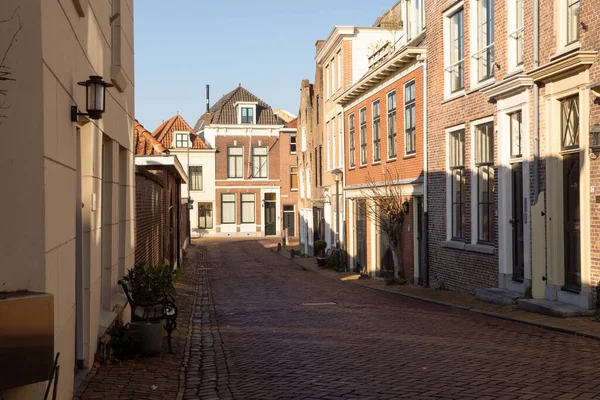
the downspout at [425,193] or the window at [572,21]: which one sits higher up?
the window at [572,21]

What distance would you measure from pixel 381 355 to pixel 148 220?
23.5ft

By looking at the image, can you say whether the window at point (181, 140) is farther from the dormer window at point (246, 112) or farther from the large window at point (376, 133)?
the large window at point (376, 133)

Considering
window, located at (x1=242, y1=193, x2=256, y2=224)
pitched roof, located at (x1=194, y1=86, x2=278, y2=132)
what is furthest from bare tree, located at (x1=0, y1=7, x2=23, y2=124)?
pitched roof, located at (x1=194, y1=86, x2=278, y2=132)

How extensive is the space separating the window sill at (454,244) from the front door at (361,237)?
726 cm

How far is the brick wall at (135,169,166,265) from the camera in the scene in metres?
12.6

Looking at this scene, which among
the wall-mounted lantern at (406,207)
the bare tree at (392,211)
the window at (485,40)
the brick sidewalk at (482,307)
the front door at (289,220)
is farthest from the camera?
the front door at (289,220)

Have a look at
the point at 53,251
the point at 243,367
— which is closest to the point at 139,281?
the point at 243,367

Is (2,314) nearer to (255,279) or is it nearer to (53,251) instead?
(53,251)

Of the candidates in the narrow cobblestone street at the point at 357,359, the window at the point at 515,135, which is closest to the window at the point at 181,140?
the narrow cobblestone street at the point at 357,359

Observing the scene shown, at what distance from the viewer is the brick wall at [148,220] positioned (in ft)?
41.2

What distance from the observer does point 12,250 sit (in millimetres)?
4414

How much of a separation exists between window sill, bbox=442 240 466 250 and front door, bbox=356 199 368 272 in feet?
23.8

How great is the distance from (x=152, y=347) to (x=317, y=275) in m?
18.0

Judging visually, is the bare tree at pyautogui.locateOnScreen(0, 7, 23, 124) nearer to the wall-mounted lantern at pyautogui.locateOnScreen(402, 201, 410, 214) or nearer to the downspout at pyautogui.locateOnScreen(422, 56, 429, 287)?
the downspout at pyautogui.locateOnScreen(422, 56, 429, 287)
